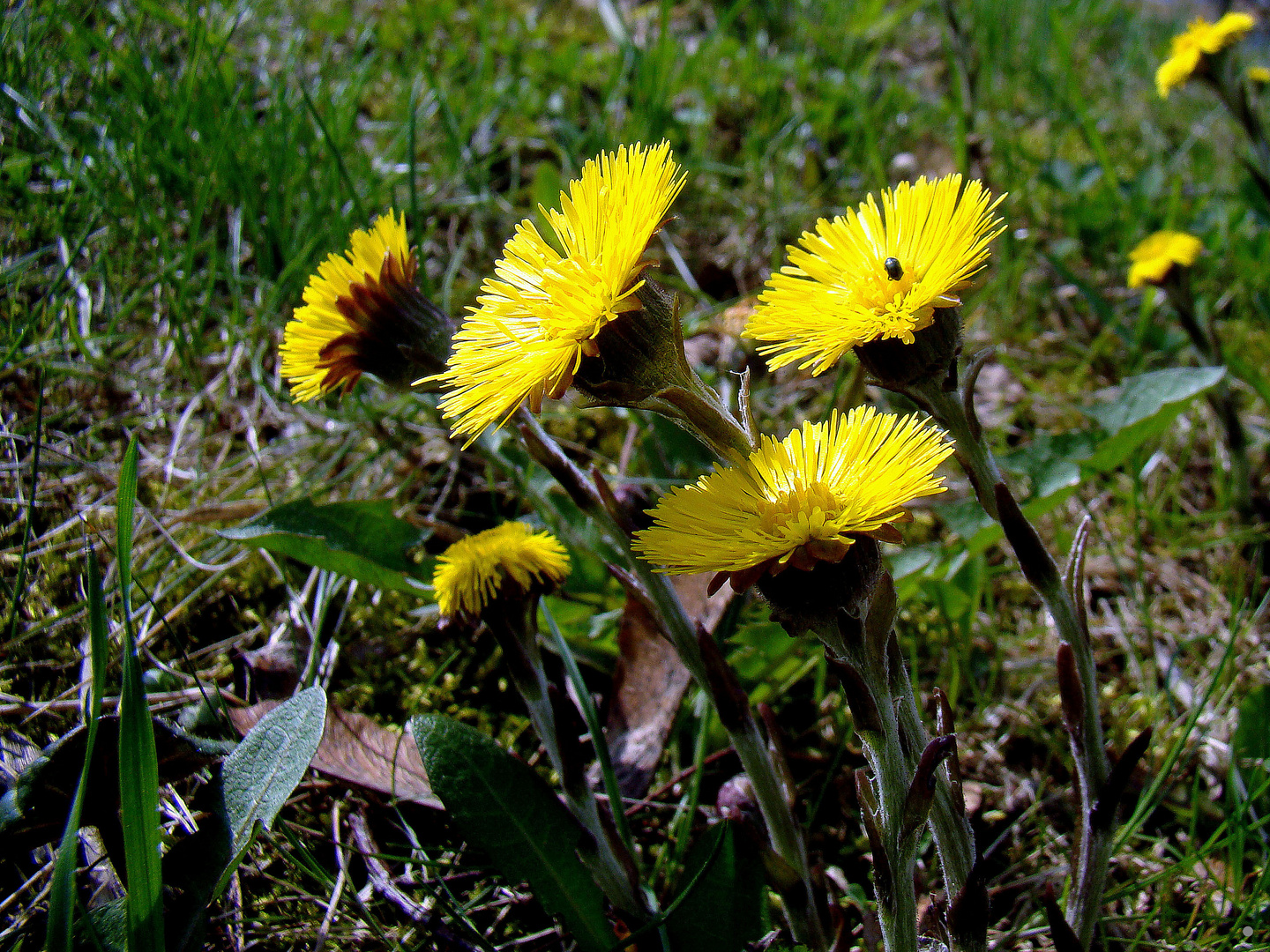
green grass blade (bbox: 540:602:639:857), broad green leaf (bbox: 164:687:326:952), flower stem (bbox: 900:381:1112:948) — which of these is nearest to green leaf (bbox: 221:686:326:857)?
broad green leaf (bbox: 164:687:326:952)

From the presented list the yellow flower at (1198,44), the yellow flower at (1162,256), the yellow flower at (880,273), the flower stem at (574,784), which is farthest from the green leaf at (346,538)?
the yellow flower at (1198,44)

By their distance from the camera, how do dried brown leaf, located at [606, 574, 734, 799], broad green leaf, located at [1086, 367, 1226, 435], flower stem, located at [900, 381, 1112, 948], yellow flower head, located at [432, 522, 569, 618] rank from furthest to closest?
broad green leaf, located at [1086, 367, 1226, 435], dried brown leaf, located at [606, 574, 734, 799], yellow flower head, located at [432, 522, 569, 618], flower stem, located at [900, 381, 1112, 948]

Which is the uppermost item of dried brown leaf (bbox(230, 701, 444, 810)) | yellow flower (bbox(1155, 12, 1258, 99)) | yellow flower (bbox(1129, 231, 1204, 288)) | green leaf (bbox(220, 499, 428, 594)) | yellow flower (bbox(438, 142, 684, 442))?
yellow flower (bbox(1155, 12, 1258, 99))

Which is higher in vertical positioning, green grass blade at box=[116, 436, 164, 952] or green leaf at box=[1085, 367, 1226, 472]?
green leaf at box=[1085, 367, 1226, 472]

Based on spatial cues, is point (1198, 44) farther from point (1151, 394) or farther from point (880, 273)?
point (880, 273)

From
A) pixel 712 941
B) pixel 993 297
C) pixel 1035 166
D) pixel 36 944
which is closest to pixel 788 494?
pixel 712 941

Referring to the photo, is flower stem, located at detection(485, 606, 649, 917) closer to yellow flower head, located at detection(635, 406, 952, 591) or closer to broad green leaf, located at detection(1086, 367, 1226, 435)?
yellow flower head, located at detection(635, 406, 952, 591)

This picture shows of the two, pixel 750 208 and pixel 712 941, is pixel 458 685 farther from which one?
pixel 750 208
